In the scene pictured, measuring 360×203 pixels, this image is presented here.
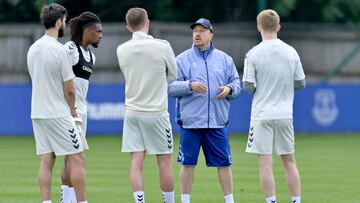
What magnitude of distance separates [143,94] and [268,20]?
1.68 m

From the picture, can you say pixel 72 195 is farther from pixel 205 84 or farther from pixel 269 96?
pixel 269 96

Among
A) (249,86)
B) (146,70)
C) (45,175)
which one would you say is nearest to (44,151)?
(45,175)

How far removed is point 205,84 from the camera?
1397cm

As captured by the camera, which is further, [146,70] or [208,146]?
[208,146]

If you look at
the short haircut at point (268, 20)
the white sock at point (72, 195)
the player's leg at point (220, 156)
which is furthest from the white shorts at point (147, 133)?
the short haircut at point (268, 20)

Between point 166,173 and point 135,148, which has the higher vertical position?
point 135,148

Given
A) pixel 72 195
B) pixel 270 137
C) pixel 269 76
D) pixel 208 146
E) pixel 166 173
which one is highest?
pixel 269 76

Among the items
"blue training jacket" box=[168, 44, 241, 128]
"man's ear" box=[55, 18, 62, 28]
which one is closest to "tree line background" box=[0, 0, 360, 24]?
"blue training jacket" box=[168, 44, 241, 128]

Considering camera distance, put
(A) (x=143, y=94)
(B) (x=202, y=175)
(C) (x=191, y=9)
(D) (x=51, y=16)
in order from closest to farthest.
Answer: (D) (x=51, y=16)
(A) (x=143, y=94)
(B) (x=202, y=175)
(C) (x=191, y=9)

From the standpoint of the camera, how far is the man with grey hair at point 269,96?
13.5 m

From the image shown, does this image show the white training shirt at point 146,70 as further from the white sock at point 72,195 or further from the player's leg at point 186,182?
the white sock at point 72,195

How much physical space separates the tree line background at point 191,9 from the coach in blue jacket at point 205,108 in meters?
22.0

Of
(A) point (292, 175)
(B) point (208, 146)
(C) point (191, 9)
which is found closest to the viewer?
(A) point (292, 175)

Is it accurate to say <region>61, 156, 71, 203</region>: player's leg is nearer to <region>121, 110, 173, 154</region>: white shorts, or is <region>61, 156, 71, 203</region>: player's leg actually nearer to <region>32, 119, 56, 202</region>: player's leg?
<region>32, 119, 56, 202</region>: player's leg
